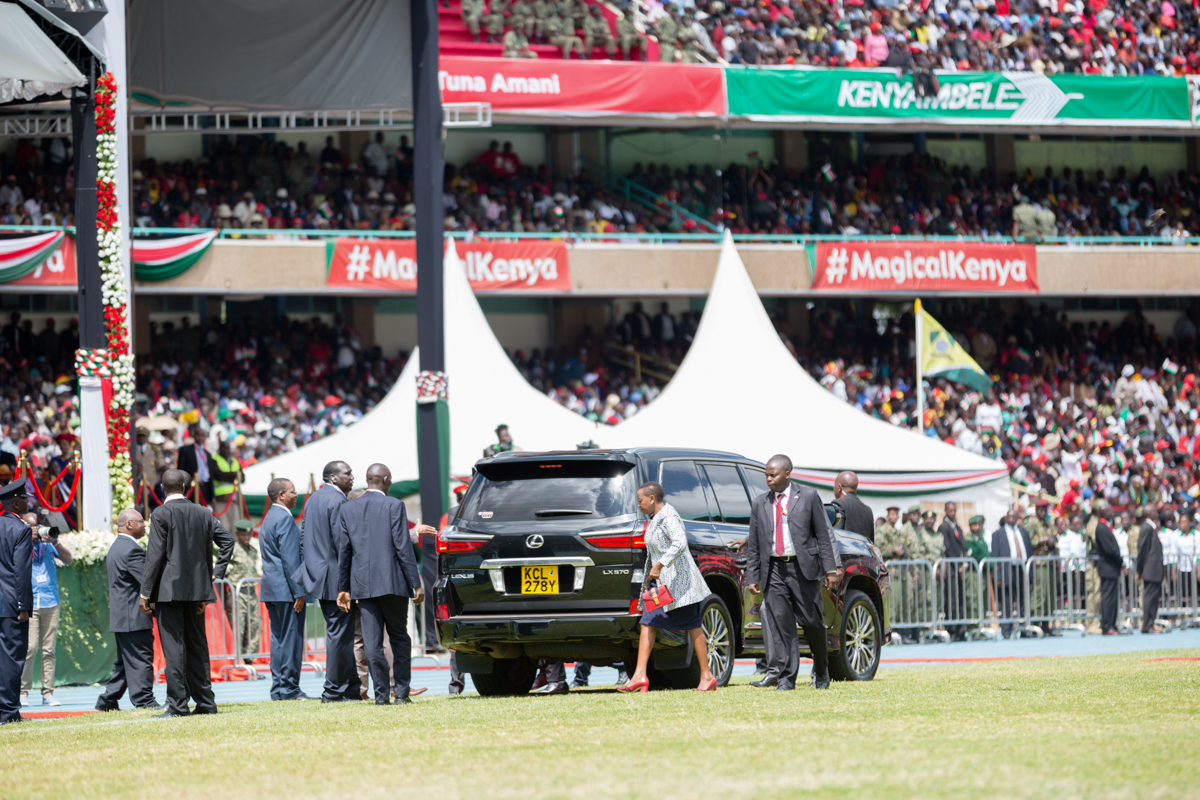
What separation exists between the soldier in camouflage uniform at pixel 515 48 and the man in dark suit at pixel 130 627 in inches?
886

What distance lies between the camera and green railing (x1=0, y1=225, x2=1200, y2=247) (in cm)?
3111

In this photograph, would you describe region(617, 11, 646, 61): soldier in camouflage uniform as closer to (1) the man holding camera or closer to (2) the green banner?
(2) the green banner

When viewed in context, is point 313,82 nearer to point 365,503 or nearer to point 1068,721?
point 365,503

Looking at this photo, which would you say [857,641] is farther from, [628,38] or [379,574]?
[628,38]

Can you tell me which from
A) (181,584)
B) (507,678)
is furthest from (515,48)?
(181,584)

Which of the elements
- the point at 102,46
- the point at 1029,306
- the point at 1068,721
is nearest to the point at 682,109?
the point at 1029,306

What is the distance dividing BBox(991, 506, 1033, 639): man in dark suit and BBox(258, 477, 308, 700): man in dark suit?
11329mm

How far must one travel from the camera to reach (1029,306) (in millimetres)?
40875

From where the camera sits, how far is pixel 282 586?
15.1m

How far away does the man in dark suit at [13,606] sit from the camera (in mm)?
13227

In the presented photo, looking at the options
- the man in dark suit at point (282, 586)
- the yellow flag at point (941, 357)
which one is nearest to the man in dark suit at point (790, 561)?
the man in dark suit at point (282, 586)

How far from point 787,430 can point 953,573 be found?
312cm

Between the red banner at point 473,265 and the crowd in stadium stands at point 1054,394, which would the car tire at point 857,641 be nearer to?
the crowd in stadium stands at point 1054,394

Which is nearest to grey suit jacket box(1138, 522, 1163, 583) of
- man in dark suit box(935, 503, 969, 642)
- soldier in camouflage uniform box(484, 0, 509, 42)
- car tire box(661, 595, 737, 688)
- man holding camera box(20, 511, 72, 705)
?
man in dark suit box(935, 503, 969, 642)
